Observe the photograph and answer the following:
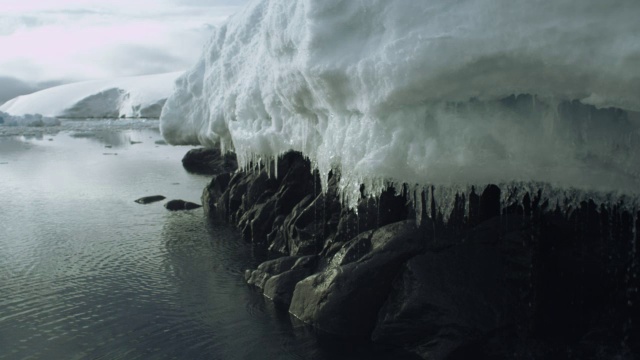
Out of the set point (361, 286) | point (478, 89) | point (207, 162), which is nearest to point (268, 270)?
point (361, 286)

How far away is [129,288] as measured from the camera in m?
11.5

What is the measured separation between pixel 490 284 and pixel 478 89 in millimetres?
3058

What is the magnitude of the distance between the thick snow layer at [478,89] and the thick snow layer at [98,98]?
116656 mm

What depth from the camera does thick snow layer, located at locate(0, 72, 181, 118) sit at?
412 feet

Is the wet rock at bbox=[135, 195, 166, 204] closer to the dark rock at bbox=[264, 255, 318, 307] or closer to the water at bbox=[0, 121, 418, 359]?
the water at bbox=[0, 121, 418, 359]

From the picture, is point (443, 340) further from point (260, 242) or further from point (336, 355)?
point (260, 242)

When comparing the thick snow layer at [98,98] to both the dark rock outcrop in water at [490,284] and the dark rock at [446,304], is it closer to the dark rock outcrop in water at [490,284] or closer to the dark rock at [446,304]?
the dark rock outcrop in water at [490,284]

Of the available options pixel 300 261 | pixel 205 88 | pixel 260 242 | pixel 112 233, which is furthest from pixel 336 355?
pixel 205 88

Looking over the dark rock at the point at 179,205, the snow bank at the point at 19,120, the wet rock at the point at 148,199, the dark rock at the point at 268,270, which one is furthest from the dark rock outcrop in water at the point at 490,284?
the snow bank at the point at 19,120

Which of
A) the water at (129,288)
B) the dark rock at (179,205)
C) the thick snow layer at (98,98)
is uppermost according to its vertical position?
the thick snow layer at (98,98)

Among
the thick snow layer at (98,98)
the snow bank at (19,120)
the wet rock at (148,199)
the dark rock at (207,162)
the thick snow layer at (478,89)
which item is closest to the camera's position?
the thick snow layer at (478,89)

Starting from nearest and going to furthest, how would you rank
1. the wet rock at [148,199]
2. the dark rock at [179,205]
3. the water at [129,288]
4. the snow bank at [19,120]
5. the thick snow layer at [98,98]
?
1. the water at [129,288]
2. the dark rock at [179,205]
3. the wet rock at [148,199]
4. the snow bank at [19,120]
5. the thick snow layer at [98,98]

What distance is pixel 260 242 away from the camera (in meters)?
14.7

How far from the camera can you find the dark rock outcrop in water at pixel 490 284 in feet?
27.5
